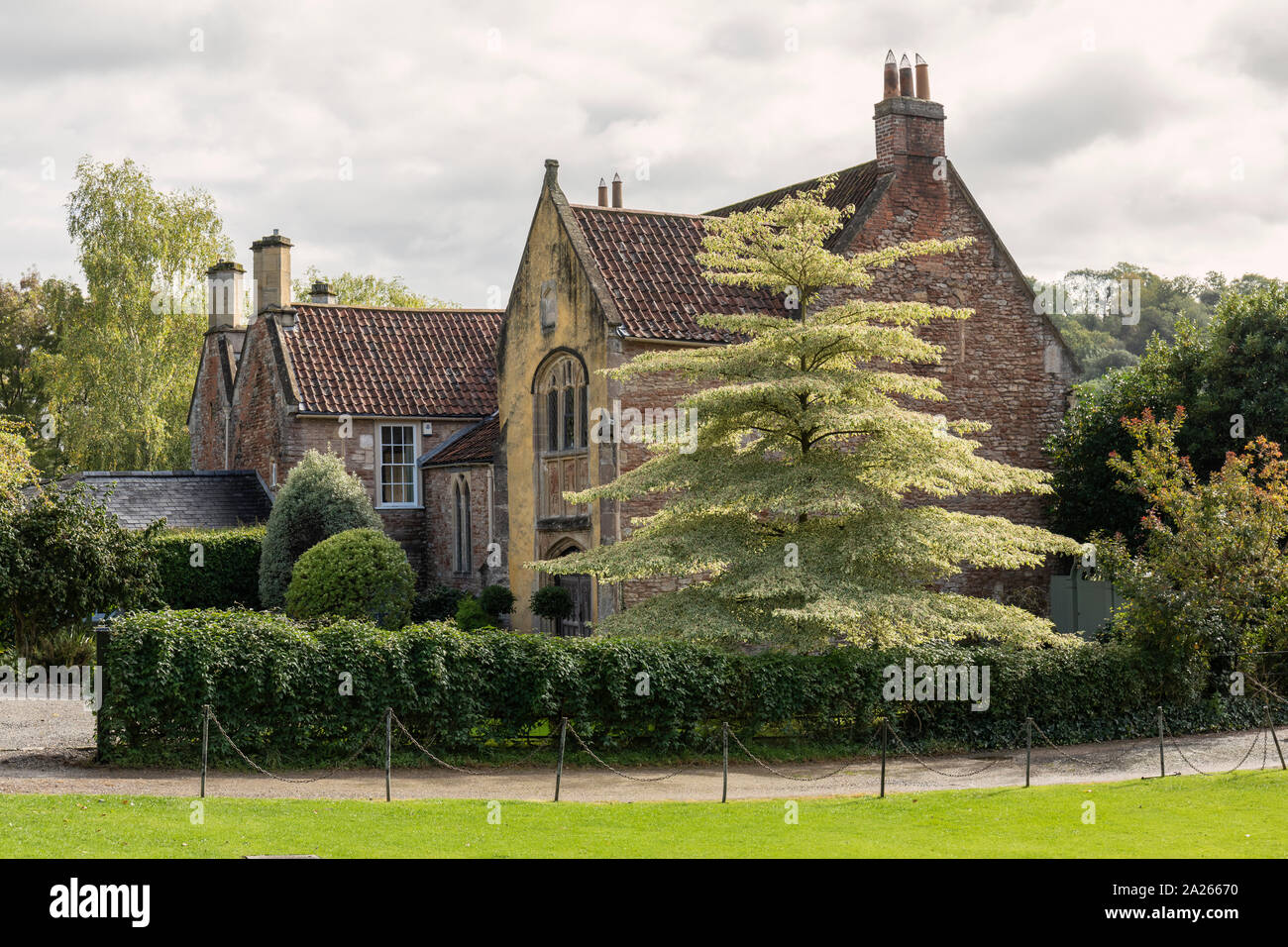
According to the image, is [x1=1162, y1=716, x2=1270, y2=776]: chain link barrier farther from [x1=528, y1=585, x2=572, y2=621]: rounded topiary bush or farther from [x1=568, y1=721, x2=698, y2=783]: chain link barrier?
[x1=528, y1=585, x2=572, y2=621]: rounded topiary bush

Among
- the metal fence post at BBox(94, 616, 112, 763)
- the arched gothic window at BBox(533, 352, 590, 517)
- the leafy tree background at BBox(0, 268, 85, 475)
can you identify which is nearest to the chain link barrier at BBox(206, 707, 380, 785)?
the metal fence post at BBox(94, 616, 112, 763)

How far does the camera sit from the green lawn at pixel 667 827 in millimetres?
12727

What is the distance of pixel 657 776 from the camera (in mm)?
17891

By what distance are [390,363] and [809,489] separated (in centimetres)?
1989

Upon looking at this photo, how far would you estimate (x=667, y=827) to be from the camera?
46.7ft

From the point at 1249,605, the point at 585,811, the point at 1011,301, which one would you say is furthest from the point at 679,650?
the point at 1011,301

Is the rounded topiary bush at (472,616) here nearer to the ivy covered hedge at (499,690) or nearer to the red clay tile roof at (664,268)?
the red clay tile roof at (664,268)

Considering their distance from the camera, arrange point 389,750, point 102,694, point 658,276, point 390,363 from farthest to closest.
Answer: point 390,363 < point 658,276 < point 102,694 < point 389,750

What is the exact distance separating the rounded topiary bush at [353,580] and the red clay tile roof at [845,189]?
1077cm

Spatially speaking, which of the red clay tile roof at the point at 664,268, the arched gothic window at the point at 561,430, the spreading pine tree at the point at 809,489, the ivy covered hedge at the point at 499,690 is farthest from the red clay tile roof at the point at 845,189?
the ivy covered hedge at the point at 499,690

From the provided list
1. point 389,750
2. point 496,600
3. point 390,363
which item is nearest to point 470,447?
point 390,363

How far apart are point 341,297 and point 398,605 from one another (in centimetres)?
3667

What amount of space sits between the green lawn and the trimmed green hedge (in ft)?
59.8

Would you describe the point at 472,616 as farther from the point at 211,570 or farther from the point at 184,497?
the point at 184,497
